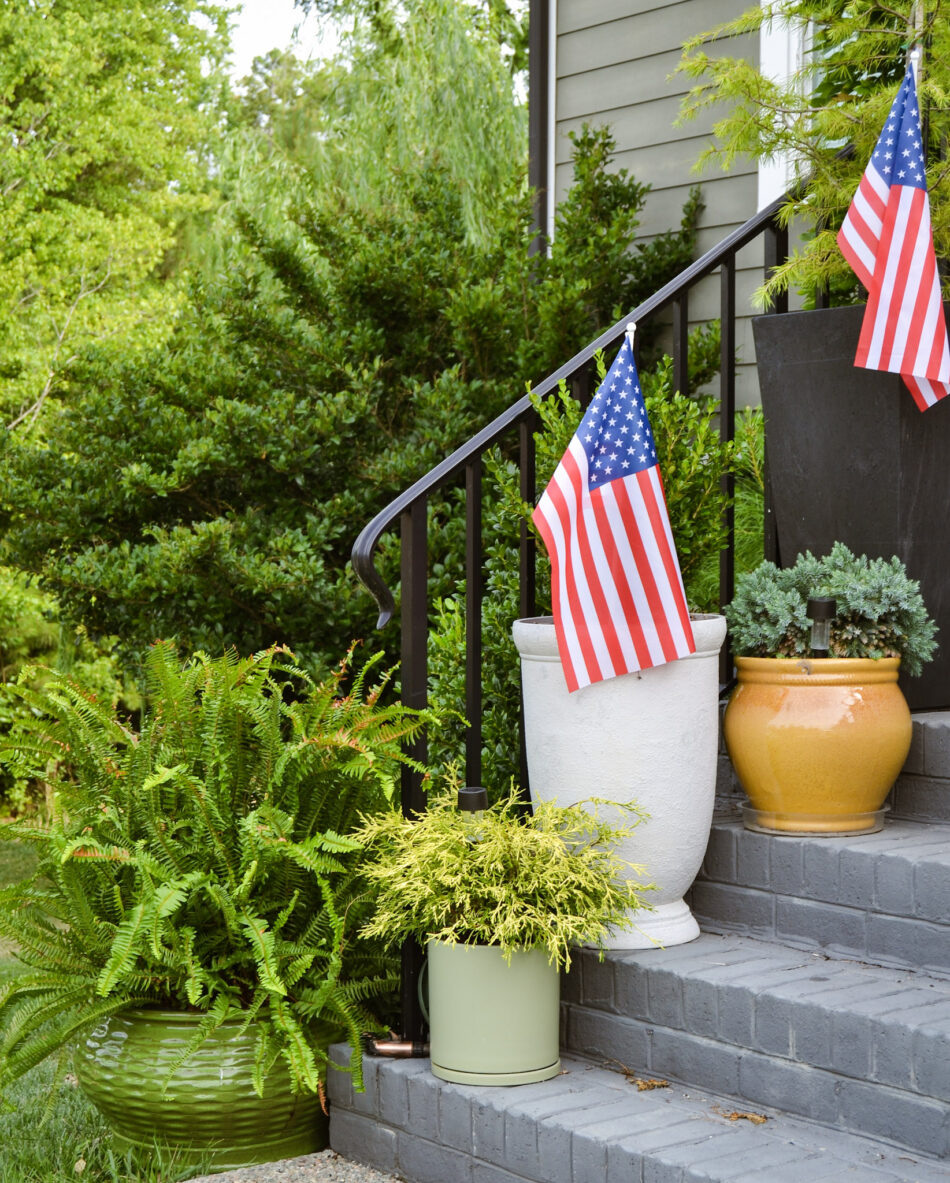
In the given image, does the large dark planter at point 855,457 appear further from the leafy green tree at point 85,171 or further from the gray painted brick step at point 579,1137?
the leafy green tree at point 85,171

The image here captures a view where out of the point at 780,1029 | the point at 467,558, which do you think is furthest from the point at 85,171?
the point at 780,1029

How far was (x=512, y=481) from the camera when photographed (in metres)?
3.23

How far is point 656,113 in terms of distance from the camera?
17.5ft

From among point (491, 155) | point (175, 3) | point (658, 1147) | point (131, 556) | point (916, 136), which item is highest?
point (175, 3)

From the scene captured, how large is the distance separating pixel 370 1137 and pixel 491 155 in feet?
25.5

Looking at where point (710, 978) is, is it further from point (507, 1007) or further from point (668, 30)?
point (668, 30)

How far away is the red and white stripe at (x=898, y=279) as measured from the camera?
286 centimetres

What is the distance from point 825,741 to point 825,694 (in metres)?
0.10

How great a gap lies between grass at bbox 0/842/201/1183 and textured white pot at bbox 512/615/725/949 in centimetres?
108

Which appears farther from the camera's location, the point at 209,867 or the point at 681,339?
the point at 681,339

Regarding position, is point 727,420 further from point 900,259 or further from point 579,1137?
point 579,1137

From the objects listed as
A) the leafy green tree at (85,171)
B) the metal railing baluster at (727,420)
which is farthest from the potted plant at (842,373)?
the leafy green tree at (85,171)

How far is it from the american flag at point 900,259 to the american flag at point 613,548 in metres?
0.58

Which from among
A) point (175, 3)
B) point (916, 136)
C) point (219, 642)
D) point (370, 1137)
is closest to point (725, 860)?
point (370, 1137)
